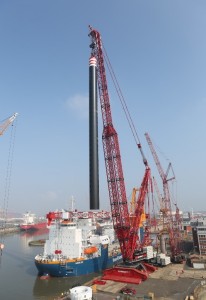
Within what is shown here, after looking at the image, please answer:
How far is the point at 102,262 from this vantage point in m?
49.9

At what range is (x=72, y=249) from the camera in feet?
152

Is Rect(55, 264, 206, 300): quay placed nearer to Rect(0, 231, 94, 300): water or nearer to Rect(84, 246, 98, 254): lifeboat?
Rect(0, 231, 94, 300): water

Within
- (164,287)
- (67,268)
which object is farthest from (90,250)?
(164,287)

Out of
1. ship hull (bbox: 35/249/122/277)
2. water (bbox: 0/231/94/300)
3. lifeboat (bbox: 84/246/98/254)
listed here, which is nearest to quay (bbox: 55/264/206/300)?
water (bbox: 0/231/94/300)

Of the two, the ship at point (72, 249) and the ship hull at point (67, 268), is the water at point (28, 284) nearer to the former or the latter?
the ship hull at point (67, 268)

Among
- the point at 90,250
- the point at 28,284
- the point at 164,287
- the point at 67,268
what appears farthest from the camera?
the point at 90,250

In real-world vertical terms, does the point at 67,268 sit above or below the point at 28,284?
above

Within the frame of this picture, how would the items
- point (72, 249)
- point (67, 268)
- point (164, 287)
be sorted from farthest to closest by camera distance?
1. point (72, 249)
2. point (67, 268)
3. point (164, 287)

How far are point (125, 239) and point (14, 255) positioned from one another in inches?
1435

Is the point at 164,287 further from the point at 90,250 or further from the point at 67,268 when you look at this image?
the point at 90,250

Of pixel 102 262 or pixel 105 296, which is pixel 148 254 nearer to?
pixel 102 262

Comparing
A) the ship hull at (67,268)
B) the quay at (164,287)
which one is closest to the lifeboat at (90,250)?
the ship hull at (67,268)

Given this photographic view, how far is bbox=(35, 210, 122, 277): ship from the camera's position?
43000mm

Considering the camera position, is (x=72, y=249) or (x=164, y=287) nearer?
(x=164, y=287)
